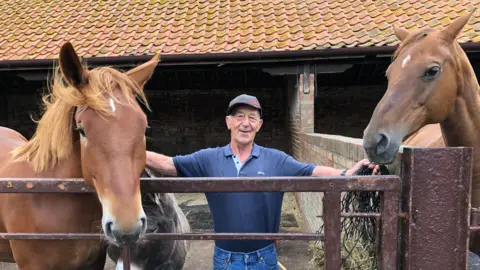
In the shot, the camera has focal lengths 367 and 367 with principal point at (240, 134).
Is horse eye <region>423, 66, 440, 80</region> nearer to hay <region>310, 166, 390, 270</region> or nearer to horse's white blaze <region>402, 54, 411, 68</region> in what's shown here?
horse's white blaze <region>402, 54, 411, 68</region>

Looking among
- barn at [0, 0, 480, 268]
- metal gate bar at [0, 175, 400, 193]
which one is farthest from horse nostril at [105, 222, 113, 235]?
barn at [0, 0, 480, 268]

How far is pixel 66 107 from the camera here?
1820 mm

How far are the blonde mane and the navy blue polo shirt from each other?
573mm

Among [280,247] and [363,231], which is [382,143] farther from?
[280,247]

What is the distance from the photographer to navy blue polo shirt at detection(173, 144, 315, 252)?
2115mm

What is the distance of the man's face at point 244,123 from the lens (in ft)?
7.30

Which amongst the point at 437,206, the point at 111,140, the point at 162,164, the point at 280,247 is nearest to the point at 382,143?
the point at 437,206

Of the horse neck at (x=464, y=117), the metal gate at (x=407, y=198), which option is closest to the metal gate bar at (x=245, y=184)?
the metal gate at (x=407, y=198)

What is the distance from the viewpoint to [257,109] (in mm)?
2299

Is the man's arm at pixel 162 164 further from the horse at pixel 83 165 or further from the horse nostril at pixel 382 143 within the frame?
the horse nostril at pixel 382 143

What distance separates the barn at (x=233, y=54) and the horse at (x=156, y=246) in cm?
218

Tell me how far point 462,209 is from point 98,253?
192 centimetres

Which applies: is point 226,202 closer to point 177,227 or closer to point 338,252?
point 338,252

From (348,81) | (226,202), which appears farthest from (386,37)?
(226,202)
